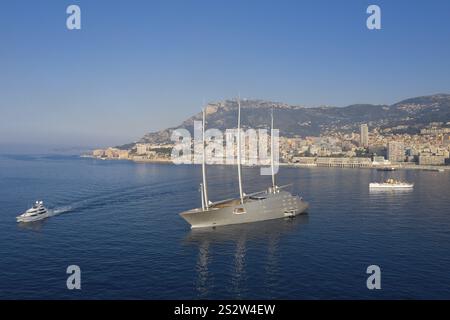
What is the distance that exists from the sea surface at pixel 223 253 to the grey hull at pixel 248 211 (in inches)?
42.3

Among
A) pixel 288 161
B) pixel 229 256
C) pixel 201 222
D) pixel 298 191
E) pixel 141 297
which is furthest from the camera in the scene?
pixel 288 161

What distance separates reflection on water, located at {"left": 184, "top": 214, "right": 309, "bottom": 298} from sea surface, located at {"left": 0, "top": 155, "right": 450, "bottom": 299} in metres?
0.09

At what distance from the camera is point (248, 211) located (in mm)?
46562

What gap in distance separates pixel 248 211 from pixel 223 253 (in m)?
11.5

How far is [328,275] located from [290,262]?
3.80 meters

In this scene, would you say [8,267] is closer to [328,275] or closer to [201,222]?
[201,222]

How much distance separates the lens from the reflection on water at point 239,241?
2908 centimetres

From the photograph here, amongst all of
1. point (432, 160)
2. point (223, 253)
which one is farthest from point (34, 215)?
point (432, 160)

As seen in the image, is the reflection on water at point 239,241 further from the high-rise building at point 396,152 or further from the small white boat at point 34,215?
the high-rise building at point 396,152

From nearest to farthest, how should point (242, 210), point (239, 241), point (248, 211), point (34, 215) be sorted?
point (239, 241)
point (242, 210)
point (248, 211)
point (34, 215)

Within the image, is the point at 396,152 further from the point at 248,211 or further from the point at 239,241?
the point at 239,241

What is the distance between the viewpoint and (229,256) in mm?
34562
